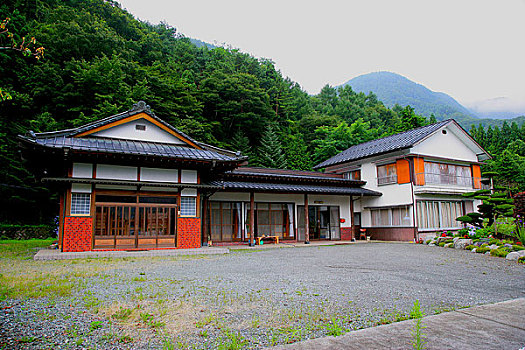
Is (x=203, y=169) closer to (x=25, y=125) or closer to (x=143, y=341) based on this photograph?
(x=143, y=341)

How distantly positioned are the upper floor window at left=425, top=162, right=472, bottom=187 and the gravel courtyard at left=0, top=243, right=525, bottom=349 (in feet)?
32.7

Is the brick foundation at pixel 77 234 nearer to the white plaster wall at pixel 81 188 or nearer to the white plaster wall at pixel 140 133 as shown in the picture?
the white plaster wall at pixel 81 188

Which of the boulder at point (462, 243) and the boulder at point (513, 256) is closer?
the boulder at point (513, 256)

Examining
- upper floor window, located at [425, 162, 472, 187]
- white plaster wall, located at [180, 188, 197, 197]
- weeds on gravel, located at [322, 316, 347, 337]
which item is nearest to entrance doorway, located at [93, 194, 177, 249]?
Answer: white plaster wall, located at [180, 188, 197, 197]

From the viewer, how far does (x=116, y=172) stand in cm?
1077

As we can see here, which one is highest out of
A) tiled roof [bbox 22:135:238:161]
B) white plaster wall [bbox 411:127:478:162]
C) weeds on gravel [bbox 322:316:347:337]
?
white plaster wall [bbox 411:127:478:162]

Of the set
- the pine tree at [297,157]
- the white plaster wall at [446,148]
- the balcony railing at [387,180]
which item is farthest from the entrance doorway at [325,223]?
the pine tree at [297,157]

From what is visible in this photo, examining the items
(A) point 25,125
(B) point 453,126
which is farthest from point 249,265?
(A) point 25,125

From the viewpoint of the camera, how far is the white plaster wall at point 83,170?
1023cm

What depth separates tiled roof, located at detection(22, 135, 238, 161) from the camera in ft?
32.1

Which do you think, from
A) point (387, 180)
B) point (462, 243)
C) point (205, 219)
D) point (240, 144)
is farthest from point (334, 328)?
point (240, 144)

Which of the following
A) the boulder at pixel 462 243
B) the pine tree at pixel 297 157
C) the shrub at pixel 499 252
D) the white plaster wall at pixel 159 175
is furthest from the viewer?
the pine tree at pixel 297 157

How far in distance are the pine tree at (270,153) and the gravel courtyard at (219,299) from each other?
19777 millimetres

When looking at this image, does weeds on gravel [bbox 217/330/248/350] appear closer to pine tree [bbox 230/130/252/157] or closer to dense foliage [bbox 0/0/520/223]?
dense foliage [bbox 0/0/520/223]
